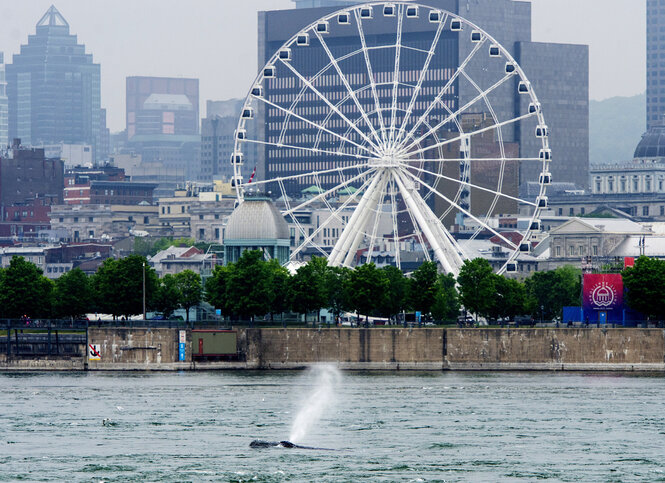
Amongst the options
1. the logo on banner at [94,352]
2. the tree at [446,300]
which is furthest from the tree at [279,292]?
the logo on banner at [94,352]

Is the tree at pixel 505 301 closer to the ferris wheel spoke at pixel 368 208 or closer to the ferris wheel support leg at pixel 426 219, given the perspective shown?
the ferris wheel support leg at pixel 426 219

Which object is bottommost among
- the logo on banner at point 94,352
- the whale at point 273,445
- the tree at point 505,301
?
the whale at point 273,445

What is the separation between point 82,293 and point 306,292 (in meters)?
20.6

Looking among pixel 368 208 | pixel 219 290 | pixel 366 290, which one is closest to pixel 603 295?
pixel 366 290

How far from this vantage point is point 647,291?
159 m

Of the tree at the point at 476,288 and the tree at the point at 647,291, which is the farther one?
→ the tree at the point at 476,288

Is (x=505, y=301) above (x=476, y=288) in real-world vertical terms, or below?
below

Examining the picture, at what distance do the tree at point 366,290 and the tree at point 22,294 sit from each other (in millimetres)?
26761

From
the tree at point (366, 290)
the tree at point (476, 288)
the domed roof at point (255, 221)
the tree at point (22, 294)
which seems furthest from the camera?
the domed roof at point (255, 221)

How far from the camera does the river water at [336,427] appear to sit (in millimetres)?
94938

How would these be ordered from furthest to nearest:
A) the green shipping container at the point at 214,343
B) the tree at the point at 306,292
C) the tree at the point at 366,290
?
the tree at the point at 366,290 < the tree at the point at 306,292 < the green shipping container at the point at 214,343

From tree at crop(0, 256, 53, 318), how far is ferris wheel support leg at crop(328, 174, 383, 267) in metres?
25.8

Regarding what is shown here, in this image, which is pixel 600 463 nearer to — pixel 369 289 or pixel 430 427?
pixel 430 427

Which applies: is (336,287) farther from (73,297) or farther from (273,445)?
(273,445)
